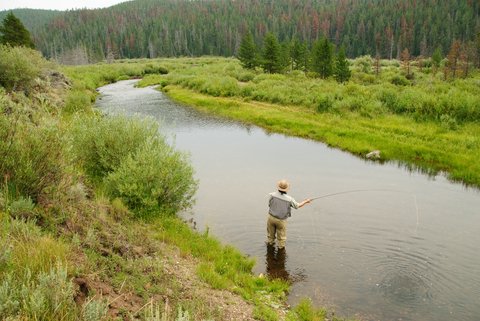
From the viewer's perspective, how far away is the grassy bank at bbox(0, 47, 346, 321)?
16.7 feet

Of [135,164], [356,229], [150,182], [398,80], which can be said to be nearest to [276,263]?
[356,229]

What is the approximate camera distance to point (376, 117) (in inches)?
1052

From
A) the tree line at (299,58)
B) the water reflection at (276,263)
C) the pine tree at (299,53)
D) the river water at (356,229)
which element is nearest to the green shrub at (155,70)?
the tree line at (299,58)

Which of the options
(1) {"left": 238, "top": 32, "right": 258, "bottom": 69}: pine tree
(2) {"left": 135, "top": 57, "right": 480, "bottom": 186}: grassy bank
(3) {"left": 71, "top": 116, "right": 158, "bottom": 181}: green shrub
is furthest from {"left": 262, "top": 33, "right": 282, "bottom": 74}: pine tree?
(3) {"left": 71, "top": 116, "right": 158, "bottom": 181}: green shrub

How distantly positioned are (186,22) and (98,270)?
180 m

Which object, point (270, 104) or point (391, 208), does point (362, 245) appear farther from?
point (270, 104)

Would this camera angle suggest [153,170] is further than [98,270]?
Yes

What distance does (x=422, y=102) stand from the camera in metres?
25.9

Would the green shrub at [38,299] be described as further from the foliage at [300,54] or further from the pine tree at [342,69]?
the foliage at [300,54]

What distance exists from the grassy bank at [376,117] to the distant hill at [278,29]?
89.0 metres

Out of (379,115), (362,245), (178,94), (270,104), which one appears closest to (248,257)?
(362,245)

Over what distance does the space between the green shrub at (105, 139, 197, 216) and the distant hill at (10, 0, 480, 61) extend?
115 m

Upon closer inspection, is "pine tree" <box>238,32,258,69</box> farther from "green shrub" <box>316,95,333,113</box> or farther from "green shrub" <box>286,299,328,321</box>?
"green shrub" <box>286,299,328,321</box>

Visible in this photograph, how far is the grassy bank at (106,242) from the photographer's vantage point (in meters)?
5.09
